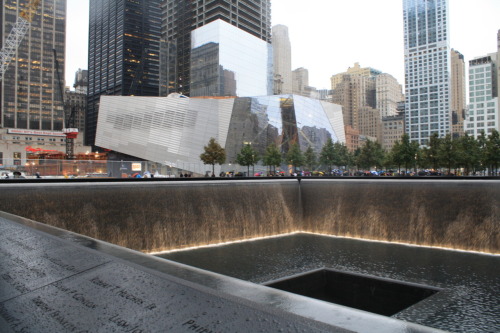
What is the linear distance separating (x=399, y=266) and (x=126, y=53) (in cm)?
18253

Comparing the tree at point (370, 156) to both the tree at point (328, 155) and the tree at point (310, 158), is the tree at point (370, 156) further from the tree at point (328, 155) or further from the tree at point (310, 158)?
the tree at point (310, 158)

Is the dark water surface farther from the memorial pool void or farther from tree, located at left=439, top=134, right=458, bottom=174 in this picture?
tree, located at left=439, top=134, right=458, bottom=174

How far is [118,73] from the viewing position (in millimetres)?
174875

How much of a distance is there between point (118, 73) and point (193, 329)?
616 feet

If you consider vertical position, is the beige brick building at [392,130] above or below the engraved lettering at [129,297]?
above

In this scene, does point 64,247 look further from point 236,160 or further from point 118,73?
point 118,73

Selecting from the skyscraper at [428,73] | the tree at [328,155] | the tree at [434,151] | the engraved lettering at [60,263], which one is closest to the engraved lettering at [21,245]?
the engraved lettering at [60,263]

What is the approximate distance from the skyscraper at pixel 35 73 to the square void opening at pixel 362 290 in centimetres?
14094

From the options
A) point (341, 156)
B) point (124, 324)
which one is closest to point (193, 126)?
point (341, 156)

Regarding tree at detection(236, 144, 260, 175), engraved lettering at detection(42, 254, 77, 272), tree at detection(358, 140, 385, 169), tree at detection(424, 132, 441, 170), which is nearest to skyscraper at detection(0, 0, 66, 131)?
tree at detection(236, 144, 260, 175)

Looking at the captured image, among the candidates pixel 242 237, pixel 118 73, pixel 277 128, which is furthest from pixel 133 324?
pixel 118 73

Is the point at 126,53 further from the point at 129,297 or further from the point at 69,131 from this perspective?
the point at 129,297

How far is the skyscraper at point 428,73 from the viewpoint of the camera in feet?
570

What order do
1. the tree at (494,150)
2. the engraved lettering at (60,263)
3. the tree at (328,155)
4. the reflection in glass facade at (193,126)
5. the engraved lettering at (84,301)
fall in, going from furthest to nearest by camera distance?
the tree at (328,155) → the reflection in glass facade at (193,126) → the tree at (494,150) → the engraved lettering at (60,263) → the engraved lettering at (84,301)
